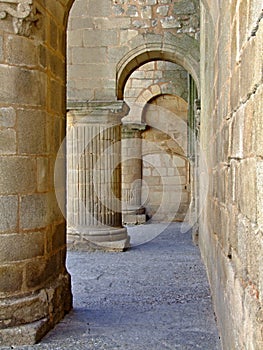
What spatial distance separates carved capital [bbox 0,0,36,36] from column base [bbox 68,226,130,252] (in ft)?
13.8

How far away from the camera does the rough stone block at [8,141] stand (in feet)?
10.0

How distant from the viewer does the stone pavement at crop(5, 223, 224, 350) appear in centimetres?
308

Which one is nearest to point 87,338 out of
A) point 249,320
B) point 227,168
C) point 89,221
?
point 227,168

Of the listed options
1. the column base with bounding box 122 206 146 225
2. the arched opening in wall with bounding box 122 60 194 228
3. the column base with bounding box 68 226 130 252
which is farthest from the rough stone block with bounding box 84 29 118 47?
the column base with bounding box 122 206 146 225

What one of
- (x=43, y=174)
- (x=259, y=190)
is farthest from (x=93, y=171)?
(x=259, y=190)

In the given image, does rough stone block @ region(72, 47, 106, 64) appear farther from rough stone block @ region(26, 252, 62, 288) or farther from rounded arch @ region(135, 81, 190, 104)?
rough stone block @ region(26, 252, 62, 288)

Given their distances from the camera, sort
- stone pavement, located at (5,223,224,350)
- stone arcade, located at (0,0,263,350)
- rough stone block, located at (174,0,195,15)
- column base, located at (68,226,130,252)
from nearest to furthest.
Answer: stone arcade, located at (0,0,263,350) → stone pavement, located at (5,223,224,350) → column base, located at (68,226,130,252) → rough stone block, located at (174,0,195,15)

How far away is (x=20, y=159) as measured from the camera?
122 inches

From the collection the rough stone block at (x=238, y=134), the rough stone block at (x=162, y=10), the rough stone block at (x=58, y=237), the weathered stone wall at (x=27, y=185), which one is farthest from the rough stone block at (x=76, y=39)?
the rough stone block at (x=238, y=134)

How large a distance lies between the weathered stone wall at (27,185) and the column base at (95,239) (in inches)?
135

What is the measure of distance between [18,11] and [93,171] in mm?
4150

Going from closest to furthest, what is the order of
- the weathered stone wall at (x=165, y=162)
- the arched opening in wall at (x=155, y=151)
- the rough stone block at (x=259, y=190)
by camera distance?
the rough stone block at (x=259, y=190)
the arched opening in wall at (x=155, y=151)
the weathered stone wall at (x=165, y=162)

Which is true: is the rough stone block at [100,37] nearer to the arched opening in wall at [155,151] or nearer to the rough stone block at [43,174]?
the arched opening in wall at [155,151]

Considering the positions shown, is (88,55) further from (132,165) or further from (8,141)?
(132,165)
